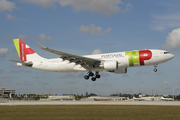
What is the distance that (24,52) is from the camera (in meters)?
48.9

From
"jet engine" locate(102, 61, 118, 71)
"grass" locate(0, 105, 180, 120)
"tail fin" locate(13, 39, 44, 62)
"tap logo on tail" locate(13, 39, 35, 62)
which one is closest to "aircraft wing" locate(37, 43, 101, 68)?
"jet engine" locate(102, 61, 118, 71)

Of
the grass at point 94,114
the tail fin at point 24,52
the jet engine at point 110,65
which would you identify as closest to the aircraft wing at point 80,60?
the jet engine at point 110,65

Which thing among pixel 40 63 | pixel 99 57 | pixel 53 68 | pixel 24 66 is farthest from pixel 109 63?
pixel 24 66

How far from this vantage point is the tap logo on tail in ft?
160

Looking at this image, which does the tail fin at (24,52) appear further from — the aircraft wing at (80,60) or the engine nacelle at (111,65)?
the engine nacelle at (111,65)

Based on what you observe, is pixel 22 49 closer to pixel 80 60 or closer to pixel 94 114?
pixel 80 60

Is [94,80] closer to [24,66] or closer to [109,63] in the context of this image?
[109,63]

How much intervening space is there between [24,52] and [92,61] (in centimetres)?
1751

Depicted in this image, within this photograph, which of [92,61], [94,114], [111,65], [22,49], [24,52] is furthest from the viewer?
[22,49]

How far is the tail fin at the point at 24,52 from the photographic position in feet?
158

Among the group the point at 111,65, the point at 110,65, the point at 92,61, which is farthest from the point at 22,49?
the point at 111,65

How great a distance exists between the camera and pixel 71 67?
1702 inches

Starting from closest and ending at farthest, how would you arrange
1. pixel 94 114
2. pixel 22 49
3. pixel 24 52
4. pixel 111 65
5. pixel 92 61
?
1. pixel 94 114
2. pixel 111 65
3. pixel 92 61
4. pixel 24 52
5. pixel 22 49

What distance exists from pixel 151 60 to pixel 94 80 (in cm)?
1281
